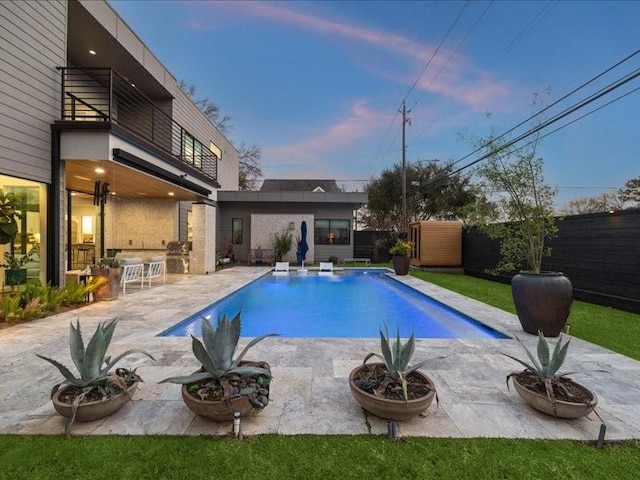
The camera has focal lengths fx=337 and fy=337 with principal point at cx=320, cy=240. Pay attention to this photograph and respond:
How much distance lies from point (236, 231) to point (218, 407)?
1644cm

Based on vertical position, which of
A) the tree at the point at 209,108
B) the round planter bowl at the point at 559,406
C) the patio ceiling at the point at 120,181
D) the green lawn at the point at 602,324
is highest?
the tree at the point at 209,108

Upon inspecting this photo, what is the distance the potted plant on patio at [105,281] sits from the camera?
699 centimetres

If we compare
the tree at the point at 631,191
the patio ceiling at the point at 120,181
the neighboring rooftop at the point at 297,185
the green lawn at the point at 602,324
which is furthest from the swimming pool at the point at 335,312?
the tree at the point at 631,191

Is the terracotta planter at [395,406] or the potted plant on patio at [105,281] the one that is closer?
the terracotta planter at [395,406]

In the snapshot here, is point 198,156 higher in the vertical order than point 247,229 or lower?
higher

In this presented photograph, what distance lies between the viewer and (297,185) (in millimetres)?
31188

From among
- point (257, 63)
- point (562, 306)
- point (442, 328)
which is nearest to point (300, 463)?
point (562, 306)

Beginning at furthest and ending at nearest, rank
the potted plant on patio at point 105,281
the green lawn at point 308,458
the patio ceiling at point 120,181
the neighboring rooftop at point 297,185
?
the neighboring rooftop at point 297,185 < the patio ceiling at point 120,181 < the potted plant on patio at point 105,281 < the green lawn at point 308,458

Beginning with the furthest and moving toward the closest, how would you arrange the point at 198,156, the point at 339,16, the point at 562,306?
the point at 198,156 < the point at 339,16 < the point at 562,306

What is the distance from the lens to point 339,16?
1311 centimetres

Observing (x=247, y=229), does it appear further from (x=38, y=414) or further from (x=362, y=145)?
(x=38, y=414)

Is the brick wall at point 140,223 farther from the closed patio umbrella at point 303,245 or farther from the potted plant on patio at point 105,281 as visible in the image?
the potted plant on patio at point 105,281

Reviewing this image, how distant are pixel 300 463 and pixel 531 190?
16.5ft

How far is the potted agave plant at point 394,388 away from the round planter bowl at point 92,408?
5.92 feet
